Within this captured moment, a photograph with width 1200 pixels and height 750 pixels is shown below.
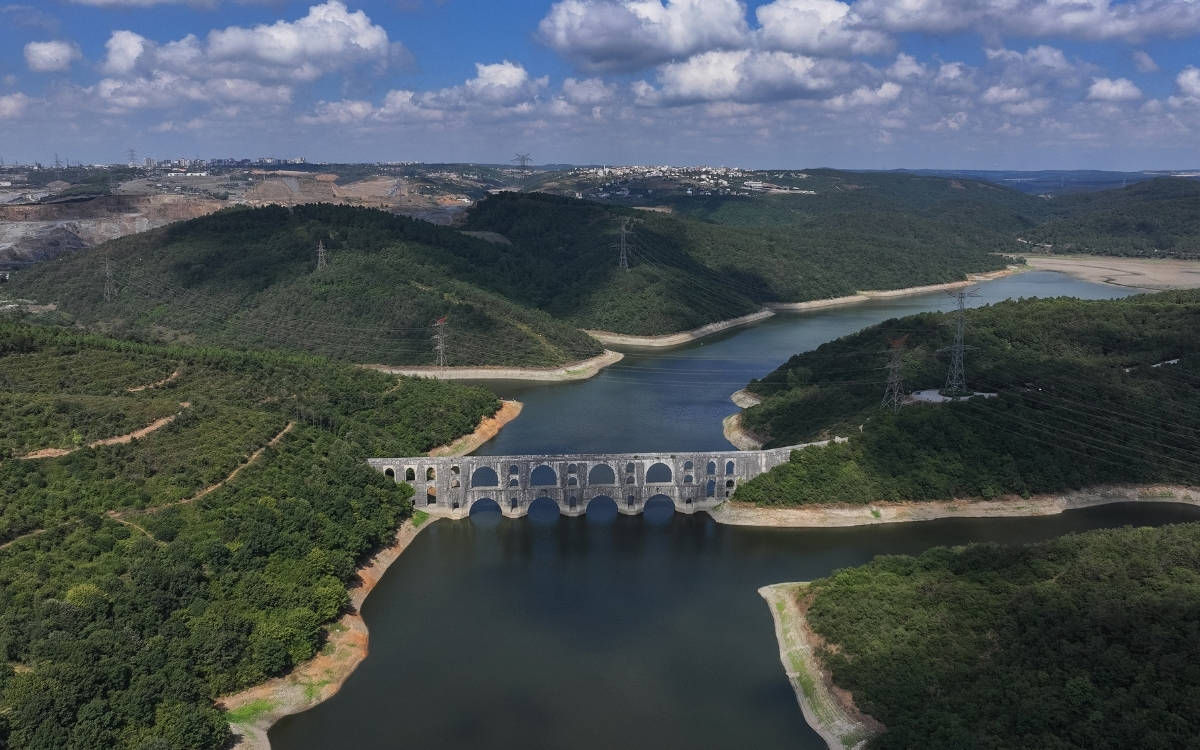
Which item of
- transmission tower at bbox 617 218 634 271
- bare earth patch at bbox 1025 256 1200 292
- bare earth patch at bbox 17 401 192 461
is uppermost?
transmission tower at bbox 617 218 634 271

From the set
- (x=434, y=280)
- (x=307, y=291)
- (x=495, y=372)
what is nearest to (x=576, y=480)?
(x=495, y=372)

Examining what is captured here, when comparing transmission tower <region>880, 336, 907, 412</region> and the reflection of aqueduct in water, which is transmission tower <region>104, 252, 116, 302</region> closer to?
the reflection of aqueduct in water

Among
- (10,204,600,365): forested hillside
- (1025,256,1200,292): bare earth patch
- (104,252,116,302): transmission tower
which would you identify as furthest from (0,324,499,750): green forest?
(1025,256,1200,292): bare earth patch

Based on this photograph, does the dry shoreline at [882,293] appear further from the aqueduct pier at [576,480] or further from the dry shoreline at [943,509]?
the aqueduct pier at [576,480]

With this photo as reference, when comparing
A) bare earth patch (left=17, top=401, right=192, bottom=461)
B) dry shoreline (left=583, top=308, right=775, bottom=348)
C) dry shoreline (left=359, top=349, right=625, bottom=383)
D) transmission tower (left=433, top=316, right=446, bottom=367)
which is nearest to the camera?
bare earth patch (left=17, top=401, right=192, bottom=461)

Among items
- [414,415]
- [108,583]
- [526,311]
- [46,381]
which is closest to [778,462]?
[414,415]

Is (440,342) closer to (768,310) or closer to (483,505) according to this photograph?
(483,505)

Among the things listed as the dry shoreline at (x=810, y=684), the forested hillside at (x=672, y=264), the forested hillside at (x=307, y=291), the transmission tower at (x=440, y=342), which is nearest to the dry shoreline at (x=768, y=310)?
the forested hillside at (x=672, y=264)
